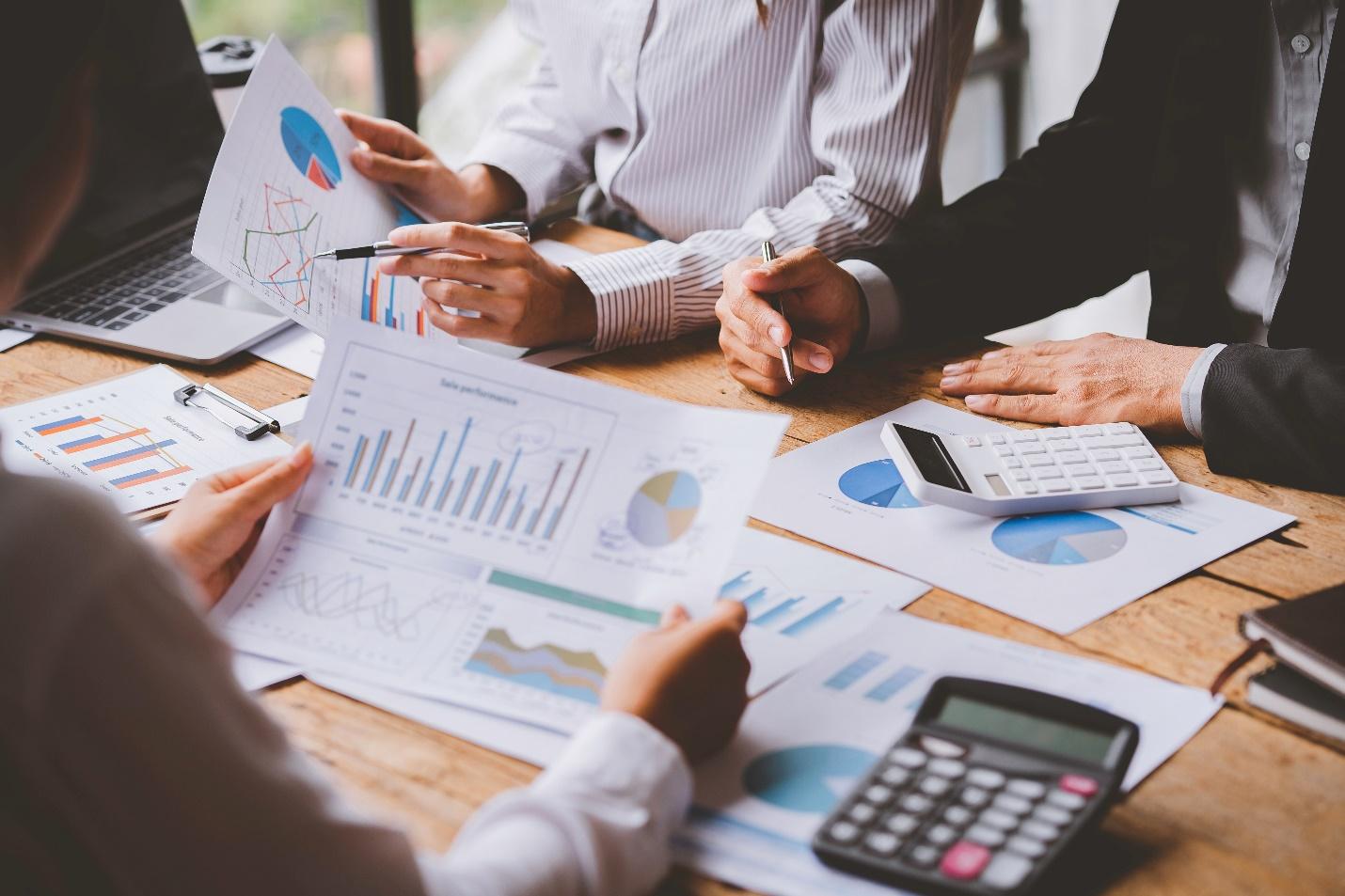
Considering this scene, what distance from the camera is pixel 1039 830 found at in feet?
1.89

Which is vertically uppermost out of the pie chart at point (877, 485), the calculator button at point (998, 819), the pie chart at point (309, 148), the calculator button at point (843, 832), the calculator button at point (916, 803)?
the pie chart at point (309, 148)

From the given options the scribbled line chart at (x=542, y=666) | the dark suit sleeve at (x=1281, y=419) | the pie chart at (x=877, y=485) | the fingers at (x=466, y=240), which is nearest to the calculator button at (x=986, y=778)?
the scribbled line chart at (x=542, y=666)

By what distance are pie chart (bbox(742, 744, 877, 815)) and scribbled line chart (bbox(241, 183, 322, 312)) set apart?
2.05ft

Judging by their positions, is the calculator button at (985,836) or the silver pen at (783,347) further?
the silver pen at (783,347)

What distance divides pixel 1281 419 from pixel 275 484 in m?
0.77

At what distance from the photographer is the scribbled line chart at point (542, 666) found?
70 centimetres

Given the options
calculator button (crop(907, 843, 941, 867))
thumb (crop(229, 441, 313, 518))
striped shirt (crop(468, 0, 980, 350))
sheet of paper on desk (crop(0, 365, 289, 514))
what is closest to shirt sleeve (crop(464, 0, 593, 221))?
striped shirt (crop(468, 0, 980, 350))

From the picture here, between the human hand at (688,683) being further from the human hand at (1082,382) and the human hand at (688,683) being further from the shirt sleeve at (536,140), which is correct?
the shirt sleeve at (536,140)

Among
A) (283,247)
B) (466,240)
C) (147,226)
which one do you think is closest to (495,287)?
(466,240)

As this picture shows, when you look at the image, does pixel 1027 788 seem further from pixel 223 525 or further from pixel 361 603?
pixel 223 525

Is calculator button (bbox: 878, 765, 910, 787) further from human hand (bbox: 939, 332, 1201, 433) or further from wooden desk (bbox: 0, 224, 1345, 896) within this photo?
human hand (bbox: 939, 332, 1201, 433)

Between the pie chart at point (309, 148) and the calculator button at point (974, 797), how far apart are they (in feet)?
2.81

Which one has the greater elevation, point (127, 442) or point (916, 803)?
point (916, 803)

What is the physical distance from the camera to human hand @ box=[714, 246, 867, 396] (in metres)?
1.08
